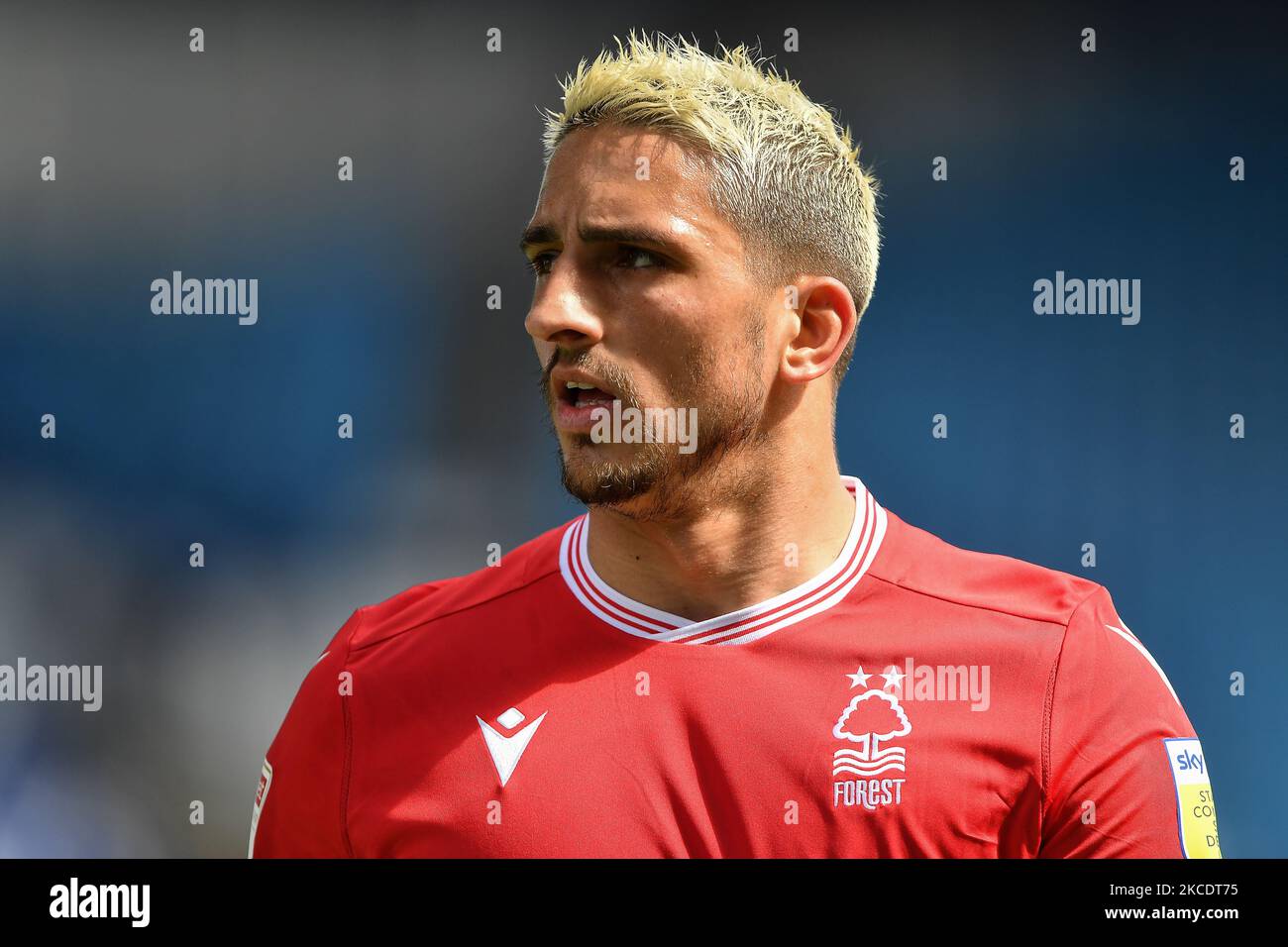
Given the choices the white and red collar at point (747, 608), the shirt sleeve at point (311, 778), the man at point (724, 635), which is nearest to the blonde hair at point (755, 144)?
the man at point (724, 635)

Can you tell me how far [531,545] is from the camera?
2.72m

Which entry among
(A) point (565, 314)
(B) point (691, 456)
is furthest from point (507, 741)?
(A) point (565, 314)

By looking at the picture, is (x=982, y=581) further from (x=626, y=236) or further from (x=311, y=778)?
(x=311, y=778)

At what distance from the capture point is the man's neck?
2.37 metres

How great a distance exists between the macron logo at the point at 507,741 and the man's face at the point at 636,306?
1.55ft

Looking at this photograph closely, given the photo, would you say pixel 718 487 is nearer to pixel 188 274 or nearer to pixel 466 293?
pixel 466 293

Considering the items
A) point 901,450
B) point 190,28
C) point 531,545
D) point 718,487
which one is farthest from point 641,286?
point 190,28

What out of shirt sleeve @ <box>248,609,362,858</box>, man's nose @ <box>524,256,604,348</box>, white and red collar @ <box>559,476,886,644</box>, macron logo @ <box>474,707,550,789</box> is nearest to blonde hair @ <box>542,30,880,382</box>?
man's nose @ <box>524,256,604,348</box>

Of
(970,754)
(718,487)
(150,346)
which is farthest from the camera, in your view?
(150,346)

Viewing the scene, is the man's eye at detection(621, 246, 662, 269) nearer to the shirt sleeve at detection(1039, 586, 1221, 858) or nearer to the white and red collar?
the white and red collar

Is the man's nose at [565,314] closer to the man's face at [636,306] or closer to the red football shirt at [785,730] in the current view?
the man's face at [636,306]

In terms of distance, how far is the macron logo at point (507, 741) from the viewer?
7.50ft

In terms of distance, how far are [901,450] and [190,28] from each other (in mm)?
3365

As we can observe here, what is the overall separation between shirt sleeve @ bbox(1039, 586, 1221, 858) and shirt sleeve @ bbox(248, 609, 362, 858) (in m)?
1.41
